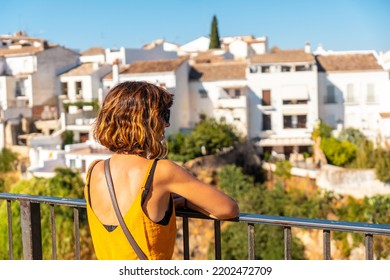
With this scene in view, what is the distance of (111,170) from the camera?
246cm

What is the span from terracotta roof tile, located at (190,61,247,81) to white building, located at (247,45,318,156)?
29.5 inches

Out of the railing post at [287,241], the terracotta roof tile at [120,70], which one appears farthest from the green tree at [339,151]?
the railing post at [287,241]

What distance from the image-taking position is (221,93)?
2947 centimetres

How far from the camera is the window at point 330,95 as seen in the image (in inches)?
1171

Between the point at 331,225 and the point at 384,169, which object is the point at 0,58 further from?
the point at 331,225

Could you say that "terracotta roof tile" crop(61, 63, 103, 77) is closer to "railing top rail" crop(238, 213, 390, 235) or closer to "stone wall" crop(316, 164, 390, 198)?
"stone wall" crop(316, 164, 390, 198)

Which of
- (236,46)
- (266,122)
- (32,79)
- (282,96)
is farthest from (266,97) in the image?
(32,79)

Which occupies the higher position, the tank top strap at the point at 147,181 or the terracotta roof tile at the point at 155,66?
the terracotta roof tile at the point at 155,66

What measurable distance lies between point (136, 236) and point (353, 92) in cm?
2857

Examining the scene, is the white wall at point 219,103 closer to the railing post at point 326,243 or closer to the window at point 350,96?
the window at point 350,96

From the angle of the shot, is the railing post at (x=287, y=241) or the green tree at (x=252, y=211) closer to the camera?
the railing post at (x=287, y=241)

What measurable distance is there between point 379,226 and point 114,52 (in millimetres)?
32861

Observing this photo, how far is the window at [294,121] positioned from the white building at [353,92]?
1.02 metres

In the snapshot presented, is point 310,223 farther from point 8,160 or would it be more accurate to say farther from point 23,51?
point 23,51
